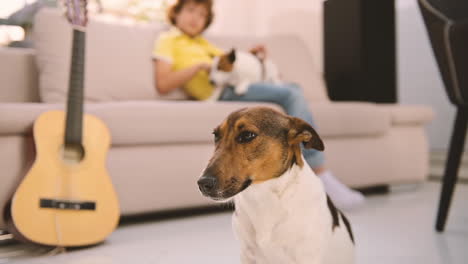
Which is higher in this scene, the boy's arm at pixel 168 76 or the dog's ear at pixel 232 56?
the dog's ear at pixel 232 56

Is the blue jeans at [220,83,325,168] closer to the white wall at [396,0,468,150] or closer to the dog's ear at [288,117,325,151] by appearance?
the dog's ear at [288,117,325,151]

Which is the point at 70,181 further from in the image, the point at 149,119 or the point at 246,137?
the point at 246,137

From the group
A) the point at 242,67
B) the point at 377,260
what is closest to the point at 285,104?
the point at 242,67

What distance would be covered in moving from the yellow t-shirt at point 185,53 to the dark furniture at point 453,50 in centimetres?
109

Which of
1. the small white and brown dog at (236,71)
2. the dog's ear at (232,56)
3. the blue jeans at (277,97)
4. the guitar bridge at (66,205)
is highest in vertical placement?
the dog's ear at (232,56)

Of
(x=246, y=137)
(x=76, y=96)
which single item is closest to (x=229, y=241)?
(x=76, y=96)

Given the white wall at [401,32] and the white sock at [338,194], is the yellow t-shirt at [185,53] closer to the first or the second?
the white sock at [338,194]

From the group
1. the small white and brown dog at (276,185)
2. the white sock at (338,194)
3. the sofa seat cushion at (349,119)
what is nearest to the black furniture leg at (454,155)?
the white sock at (338,194)

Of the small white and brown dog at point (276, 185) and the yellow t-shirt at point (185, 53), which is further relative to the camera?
the yellow t-shirt at point (185, 53)

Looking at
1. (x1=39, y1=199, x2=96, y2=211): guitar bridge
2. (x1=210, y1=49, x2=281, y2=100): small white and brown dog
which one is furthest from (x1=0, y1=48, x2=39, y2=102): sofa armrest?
(x1=210, y1=49, x2=281, y2=100): small white and brown dog

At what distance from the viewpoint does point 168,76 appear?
7.17 ft

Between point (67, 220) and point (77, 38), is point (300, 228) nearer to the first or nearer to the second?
point (67, 220)

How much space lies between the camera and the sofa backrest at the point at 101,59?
2.04 metres

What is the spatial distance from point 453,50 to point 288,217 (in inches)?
35.0
